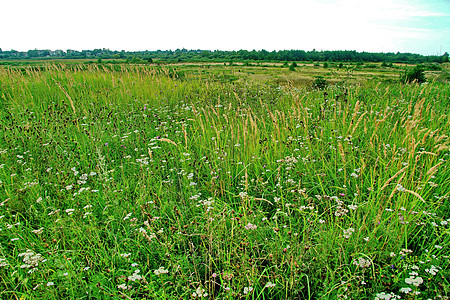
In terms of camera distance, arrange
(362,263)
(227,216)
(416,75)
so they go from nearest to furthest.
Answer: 1. (362,263)
2. (227,216)
3. (416,75)

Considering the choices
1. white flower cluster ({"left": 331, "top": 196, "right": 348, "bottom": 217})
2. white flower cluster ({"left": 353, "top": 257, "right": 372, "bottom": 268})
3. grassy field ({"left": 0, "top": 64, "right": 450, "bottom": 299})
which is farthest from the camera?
white flower cluster ({"left": 331, "top": 196, "right": 348, "bottom": 217})

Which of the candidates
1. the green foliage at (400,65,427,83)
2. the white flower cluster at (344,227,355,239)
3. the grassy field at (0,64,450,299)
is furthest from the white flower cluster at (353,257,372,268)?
the green foliage at (400,65,427,83)

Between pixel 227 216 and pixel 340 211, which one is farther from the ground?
pixel 340 211

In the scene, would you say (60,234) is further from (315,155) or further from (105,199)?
(315,155)

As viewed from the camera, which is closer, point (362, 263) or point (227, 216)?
point (362, 263)

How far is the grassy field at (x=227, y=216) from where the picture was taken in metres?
1.90

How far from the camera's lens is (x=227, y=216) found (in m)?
2.55

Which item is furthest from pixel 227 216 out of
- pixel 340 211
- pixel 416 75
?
pixel 416 75

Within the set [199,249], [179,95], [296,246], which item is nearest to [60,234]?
[199,249]

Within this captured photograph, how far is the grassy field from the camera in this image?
1.90m

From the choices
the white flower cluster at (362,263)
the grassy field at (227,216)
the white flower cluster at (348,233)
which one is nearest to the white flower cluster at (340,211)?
the grassy field at (227,216)

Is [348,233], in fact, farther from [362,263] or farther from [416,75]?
[416,75]

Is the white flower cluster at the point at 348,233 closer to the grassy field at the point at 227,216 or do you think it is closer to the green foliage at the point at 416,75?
the grassy field at the point at 227,216

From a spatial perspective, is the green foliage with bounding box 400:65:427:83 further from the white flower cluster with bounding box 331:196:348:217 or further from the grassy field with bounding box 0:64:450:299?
the white flower cluster with bounding box 331:196:348:217
